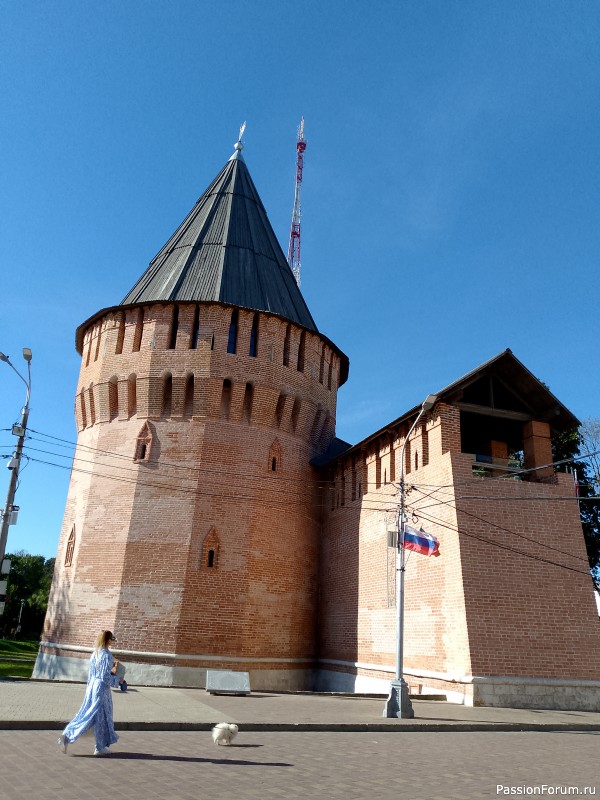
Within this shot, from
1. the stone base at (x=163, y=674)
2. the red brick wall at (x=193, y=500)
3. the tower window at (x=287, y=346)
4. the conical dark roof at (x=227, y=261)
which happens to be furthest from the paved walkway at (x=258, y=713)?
the conical dark roof at (x=227, y=261)

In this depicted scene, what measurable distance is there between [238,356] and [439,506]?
8.95m

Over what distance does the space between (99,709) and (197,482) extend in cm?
1290

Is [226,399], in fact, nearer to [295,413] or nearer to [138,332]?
[295,413]

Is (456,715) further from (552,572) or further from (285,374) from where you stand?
(285,374)

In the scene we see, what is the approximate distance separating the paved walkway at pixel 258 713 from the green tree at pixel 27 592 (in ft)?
178

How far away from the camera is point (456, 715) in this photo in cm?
1227

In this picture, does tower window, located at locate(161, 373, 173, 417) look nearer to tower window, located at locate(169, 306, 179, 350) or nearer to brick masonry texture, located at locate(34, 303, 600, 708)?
brick masonry texture, located at locate(34, 303, 600, 708)

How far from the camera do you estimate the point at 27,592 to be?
66000 mm

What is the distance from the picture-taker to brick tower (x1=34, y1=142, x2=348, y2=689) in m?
19.1

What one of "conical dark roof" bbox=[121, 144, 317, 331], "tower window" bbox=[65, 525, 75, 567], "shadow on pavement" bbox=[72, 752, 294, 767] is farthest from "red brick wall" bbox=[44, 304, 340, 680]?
"shadow on pavement" bbox=[72, 752, 294, 767]

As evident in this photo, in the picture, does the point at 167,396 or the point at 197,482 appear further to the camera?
the point at 167,396

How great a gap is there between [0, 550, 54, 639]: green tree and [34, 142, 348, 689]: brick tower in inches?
1858

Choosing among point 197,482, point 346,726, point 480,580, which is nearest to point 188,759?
point 346,726

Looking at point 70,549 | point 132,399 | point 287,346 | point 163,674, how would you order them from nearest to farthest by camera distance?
Result: point 163,674, point 70,549, point 132,399, point 287,346
